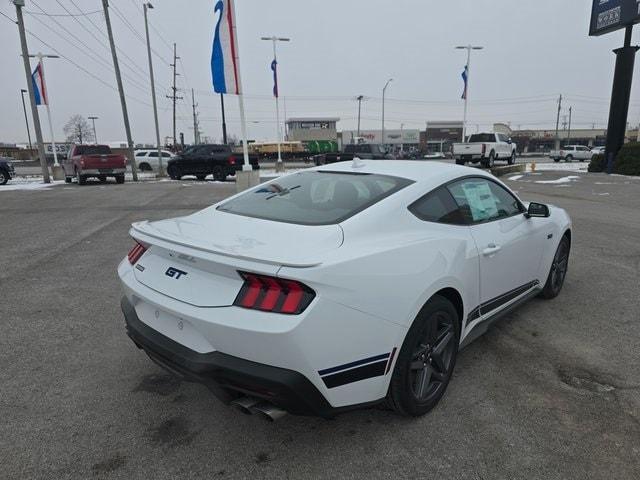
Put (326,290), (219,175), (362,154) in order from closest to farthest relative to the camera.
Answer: (326,290) < (219,175) < (362,154)

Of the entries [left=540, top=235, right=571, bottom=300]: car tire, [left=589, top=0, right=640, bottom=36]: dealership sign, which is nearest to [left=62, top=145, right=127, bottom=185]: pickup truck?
Result: [left=540, top=235, right=571, bottom=300]: car tire

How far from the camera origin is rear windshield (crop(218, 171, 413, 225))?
2791 mm

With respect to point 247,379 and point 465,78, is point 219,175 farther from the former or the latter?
point 247,379

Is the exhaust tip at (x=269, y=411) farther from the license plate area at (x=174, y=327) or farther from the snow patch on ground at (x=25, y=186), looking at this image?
the snow patch on ground at (x=25, y=186)

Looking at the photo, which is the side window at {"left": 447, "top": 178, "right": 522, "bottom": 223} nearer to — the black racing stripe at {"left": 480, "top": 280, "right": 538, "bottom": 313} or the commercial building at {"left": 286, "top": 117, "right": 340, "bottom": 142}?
the black racing stripe at {"left": 480, "top": 280, "right": 538, "bottom": 313}

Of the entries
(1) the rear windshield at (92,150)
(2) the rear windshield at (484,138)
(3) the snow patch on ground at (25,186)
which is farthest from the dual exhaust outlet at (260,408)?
(2) the rear windshield at (484,138)

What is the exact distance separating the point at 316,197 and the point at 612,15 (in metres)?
27.0

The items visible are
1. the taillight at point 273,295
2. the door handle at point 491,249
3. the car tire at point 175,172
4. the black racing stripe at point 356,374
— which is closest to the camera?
the taillight at point 273,295

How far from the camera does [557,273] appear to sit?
4570mm

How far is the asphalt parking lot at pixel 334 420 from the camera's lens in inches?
89.6

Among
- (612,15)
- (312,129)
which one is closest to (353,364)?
(612,15)

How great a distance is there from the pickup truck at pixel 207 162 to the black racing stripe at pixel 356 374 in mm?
21161

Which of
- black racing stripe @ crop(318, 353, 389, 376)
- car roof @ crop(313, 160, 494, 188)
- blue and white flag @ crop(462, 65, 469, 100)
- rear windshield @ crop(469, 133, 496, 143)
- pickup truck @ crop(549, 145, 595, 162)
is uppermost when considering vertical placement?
blue and white flag @ crop(462, 65, 469, 100)

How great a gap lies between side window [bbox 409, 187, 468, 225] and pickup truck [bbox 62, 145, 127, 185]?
2005cm
